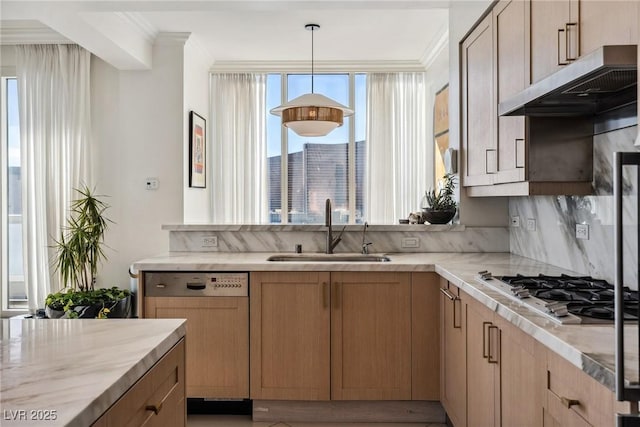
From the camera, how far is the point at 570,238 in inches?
90.7

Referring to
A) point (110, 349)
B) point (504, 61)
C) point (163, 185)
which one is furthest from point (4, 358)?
point (163, 185)

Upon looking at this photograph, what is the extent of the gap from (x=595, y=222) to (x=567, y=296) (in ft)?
1.97

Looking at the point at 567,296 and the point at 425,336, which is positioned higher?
the point at 567,296

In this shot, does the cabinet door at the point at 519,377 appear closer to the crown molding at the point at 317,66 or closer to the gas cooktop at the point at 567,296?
the gas cooktop at the point at 567,296

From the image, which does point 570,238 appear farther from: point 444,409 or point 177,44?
point 177,44

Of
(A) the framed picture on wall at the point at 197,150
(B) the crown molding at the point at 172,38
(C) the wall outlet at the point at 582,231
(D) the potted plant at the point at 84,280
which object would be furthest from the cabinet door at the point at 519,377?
(B) the crown molding at the point at 172,38

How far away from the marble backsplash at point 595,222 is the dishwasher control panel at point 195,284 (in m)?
1.68

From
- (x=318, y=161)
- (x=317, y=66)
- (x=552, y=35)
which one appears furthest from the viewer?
(x=318, y=161)

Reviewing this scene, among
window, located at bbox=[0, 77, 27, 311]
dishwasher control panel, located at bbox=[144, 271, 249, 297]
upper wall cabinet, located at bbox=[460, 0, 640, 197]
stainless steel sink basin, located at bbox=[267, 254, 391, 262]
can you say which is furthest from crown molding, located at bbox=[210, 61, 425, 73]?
dishwasher control panel, located at bbox=[144, 271, 249, 297]

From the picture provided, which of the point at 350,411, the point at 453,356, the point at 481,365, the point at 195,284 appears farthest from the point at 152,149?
the point at 481,365

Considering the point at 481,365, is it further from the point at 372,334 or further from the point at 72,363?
the point at 72,363

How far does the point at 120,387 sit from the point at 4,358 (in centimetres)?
32

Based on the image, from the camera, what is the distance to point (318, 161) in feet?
18.1

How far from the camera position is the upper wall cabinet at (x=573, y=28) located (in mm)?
1363
